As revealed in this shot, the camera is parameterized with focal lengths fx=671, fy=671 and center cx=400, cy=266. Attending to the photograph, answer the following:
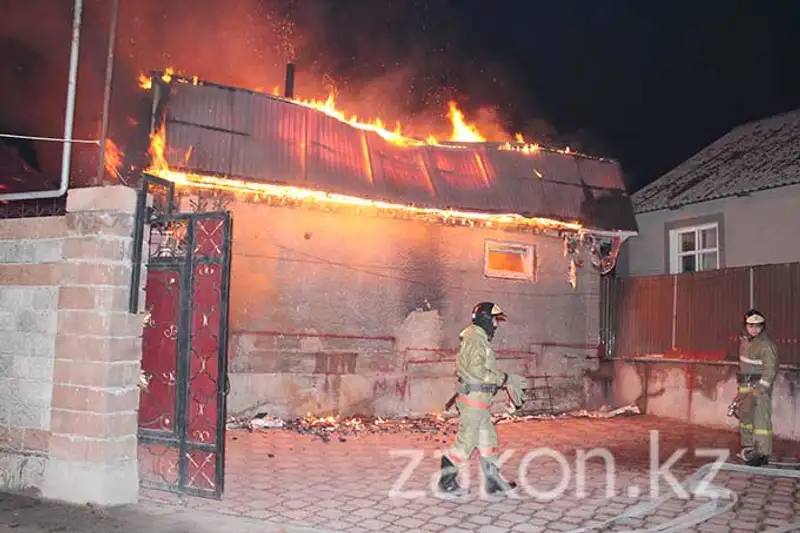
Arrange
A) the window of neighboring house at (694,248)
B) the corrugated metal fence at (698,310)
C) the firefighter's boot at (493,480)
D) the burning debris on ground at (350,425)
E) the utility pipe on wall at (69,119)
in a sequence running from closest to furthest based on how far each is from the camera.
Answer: the firefighter's boot at (493,480)
the utility pipe on wall at (69,119)
the burning debris on ground at (350,425)
the corrugated metal fence at (698,310)
the window of neighboring house at (694,248)

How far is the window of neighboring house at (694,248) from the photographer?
1472cm

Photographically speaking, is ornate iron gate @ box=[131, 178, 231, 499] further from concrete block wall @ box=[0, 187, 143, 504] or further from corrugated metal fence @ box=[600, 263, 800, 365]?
corrugated metal fence @ box=[600, 263, 800, 365]

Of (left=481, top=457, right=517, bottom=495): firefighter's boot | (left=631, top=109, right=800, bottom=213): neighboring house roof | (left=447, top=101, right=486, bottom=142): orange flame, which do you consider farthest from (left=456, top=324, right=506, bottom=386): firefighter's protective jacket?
(left=631, top=109, right=800, bottom=213): neighboring house roof

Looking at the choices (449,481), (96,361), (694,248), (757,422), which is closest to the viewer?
(96,361)

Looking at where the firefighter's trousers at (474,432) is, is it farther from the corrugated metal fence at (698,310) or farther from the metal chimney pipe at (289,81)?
the metal chimney pipe at (289,81)

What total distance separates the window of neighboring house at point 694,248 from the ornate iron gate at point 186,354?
1173cm

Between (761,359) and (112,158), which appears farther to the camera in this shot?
(112,158)

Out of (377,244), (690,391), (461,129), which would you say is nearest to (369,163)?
(377,244)

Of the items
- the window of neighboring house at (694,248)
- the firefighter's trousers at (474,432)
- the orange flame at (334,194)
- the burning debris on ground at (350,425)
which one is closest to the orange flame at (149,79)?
the orange flame at (334,194)

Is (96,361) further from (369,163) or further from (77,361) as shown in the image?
(369,163)

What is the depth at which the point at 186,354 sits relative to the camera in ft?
20.4

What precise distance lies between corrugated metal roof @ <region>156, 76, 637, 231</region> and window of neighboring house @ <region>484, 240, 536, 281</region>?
29.4 inches

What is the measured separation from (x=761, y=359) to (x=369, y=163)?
666 cm

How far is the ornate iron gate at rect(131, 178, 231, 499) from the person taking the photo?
6.08 m
